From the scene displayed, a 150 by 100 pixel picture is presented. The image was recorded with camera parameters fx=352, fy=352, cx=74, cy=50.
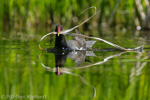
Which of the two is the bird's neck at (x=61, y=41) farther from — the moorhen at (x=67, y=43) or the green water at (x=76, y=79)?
the green water at (x=76, y=79)

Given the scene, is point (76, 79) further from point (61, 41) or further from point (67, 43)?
point (67, 43)

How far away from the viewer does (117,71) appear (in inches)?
177

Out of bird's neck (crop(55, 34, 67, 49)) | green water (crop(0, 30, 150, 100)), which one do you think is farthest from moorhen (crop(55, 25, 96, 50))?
green water (crop(0, 30, 150, 100))

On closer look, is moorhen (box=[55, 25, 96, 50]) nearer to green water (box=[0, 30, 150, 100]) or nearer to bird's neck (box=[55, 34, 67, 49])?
bird's neck (box=[55, 34, 67, 49])

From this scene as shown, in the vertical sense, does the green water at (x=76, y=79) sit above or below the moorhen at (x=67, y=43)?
below

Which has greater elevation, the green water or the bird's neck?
the bird's neck

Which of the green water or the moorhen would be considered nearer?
the green water

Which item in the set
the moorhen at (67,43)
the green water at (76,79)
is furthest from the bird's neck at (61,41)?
the green water at (76,79)

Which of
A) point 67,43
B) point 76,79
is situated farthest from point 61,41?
point 76,79

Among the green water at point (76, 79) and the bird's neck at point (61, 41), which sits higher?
the bird's neck at point (61, 41)

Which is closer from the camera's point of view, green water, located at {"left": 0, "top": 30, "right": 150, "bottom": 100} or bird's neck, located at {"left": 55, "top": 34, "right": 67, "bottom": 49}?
green water, located at {"left": 0, "top": 30, "right": 150, "bottom": 100}

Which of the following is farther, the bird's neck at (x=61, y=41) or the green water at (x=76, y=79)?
the bird's neck at (x=61, y=41)

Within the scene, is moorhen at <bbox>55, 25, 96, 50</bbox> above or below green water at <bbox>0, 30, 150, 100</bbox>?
above

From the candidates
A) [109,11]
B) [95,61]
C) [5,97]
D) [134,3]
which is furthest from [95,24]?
[5,97]
